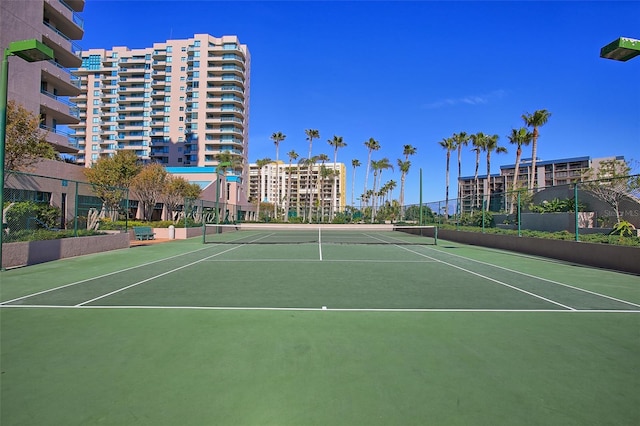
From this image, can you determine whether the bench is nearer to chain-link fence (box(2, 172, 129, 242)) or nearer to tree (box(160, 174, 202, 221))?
chain-link fence (box(2, 172, 129, 242))

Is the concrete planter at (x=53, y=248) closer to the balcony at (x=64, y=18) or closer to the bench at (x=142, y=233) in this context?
the bench at (x=142, y=233)

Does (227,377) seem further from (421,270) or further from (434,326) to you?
(421,270)

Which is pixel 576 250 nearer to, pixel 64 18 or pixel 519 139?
pixel 519 139

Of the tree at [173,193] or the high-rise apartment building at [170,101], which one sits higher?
the high-rise apartment building at [170,101]

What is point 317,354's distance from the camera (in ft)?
14.5

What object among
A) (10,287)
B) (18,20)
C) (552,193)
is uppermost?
(18,20)

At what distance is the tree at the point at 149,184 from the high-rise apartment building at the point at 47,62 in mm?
9926

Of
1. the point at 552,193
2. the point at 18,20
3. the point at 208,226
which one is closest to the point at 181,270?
the point at 208,226

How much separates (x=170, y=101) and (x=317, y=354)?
96.8 metres

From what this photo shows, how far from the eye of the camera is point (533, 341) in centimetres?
493

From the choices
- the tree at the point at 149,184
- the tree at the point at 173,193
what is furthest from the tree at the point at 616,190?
the tree at the point at 173,193

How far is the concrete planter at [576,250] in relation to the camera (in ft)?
38.2

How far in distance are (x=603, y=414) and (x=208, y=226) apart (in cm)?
3276

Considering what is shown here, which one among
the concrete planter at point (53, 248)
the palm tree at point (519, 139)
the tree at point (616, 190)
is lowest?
the concrete planter at point (53, 248)
